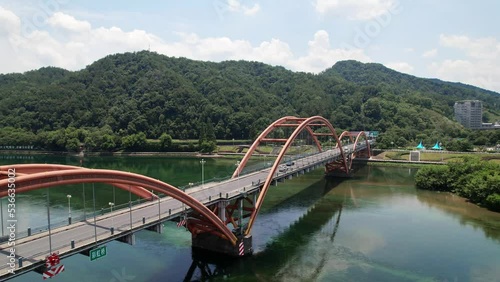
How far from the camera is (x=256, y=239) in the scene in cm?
3488

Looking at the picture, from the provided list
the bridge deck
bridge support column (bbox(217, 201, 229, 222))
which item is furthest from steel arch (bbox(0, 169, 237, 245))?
bridge support column (bbox(217, 201, 229, 222))

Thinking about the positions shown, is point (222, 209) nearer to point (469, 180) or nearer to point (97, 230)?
point (97, 230)

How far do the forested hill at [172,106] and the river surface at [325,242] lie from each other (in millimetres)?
60069

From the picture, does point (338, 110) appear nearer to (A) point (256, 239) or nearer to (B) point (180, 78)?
(B) point (180, 78)

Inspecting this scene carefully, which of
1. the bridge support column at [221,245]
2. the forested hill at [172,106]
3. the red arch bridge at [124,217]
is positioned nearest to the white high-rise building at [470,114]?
the forested hill at [172,106]

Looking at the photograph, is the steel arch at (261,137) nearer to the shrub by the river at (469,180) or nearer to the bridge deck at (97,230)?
the bridge deck at (97,230)

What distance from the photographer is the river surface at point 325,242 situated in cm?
2777

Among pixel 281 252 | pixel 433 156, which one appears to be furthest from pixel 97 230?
pixel 433 156

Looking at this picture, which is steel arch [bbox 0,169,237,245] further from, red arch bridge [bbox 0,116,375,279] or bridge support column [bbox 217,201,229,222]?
bridge support column [bbox 217,201,229,222]

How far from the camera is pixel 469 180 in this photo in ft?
172

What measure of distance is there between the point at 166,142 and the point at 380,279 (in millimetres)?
94079

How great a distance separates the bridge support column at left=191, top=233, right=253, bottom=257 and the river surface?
72cm

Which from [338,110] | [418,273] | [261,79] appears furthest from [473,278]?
[261,79]

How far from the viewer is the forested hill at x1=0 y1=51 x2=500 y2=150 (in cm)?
12419
